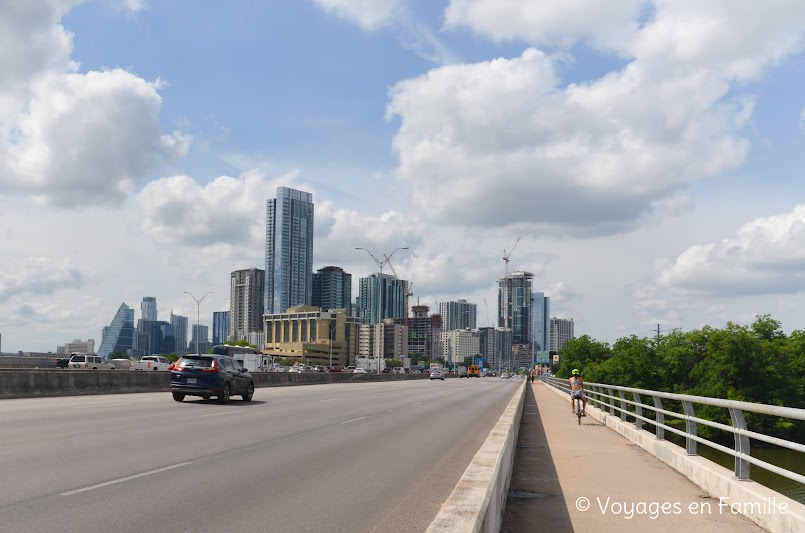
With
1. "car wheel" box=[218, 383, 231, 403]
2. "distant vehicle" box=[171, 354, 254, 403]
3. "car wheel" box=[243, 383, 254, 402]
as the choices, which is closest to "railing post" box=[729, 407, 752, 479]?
"distant vehicle" box=[171, 354, 254, 403]

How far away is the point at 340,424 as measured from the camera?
21141 mm

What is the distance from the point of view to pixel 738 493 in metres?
9.45

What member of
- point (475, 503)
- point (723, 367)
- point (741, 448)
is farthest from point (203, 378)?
point (723, 367)

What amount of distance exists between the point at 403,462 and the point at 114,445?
5.24 m

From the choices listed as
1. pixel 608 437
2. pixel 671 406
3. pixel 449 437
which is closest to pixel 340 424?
pixel 449 437

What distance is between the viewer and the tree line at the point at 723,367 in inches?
3194

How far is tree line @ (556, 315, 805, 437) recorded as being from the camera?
81.1 metres

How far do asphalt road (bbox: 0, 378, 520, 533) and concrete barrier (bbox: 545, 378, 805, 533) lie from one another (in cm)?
357

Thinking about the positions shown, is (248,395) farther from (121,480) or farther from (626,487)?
(626,487)

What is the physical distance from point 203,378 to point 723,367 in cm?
6836

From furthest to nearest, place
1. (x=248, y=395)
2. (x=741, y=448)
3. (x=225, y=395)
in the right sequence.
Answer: (x=248, y=395), (x=225, y=395), (x=741, y=448)

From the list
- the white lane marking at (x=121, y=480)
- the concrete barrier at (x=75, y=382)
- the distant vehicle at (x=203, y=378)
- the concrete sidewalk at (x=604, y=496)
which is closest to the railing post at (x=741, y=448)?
the concrete sidewalk at (x=604, y=496)

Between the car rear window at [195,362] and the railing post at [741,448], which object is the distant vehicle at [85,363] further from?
the railing post at [741,448]

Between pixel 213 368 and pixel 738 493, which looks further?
pixel 213 368
